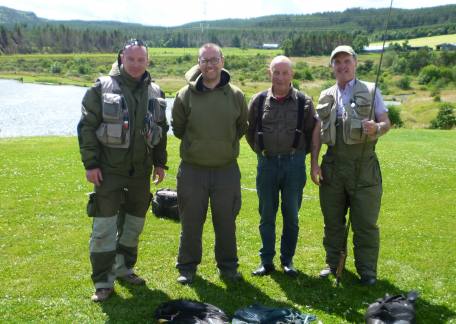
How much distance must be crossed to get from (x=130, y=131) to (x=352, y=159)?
2772 millimetres

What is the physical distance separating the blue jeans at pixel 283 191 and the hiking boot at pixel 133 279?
1731 millimetres

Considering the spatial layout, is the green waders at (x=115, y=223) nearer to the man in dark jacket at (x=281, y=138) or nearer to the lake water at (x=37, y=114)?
the man in dark jacket at (x=281, y=138)

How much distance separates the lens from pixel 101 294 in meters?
5.75

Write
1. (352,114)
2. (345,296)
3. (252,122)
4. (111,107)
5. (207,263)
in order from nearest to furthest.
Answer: (111,107), (352,114), (345,296), (252,122), (207,263)

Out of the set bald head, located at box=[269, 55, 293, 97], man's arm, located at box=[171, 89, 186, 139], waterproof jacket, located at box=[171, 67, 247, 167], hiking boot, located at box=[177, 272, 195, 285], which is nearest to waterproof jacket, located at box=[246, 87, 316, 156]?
bald head, located at box=[269, 55, 293, 97]

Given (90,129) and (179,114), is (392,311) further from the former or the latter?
(90,129)

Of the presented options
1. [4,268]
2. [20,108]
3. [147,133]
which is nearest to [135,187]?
[147,133]

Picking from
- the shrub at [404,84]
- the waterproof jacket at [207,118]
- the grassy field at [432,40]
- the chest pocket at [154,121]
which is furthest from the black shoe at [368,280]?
the grassy field at [432,40]

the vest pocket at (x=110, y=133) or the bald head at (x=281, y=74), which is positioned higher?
the bald head at (x=281, y=74)

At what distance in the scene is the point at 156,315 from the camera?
207 inches

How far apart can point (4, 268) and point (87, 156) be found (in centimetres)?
255

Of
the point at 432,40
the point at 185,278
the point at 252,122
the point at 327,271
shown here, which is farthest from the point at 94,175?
the point at 432,40

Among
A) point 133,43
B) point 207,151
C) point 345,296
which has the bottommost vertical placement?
point 345,296

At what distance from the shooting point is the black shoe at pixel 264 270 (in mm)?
6598
